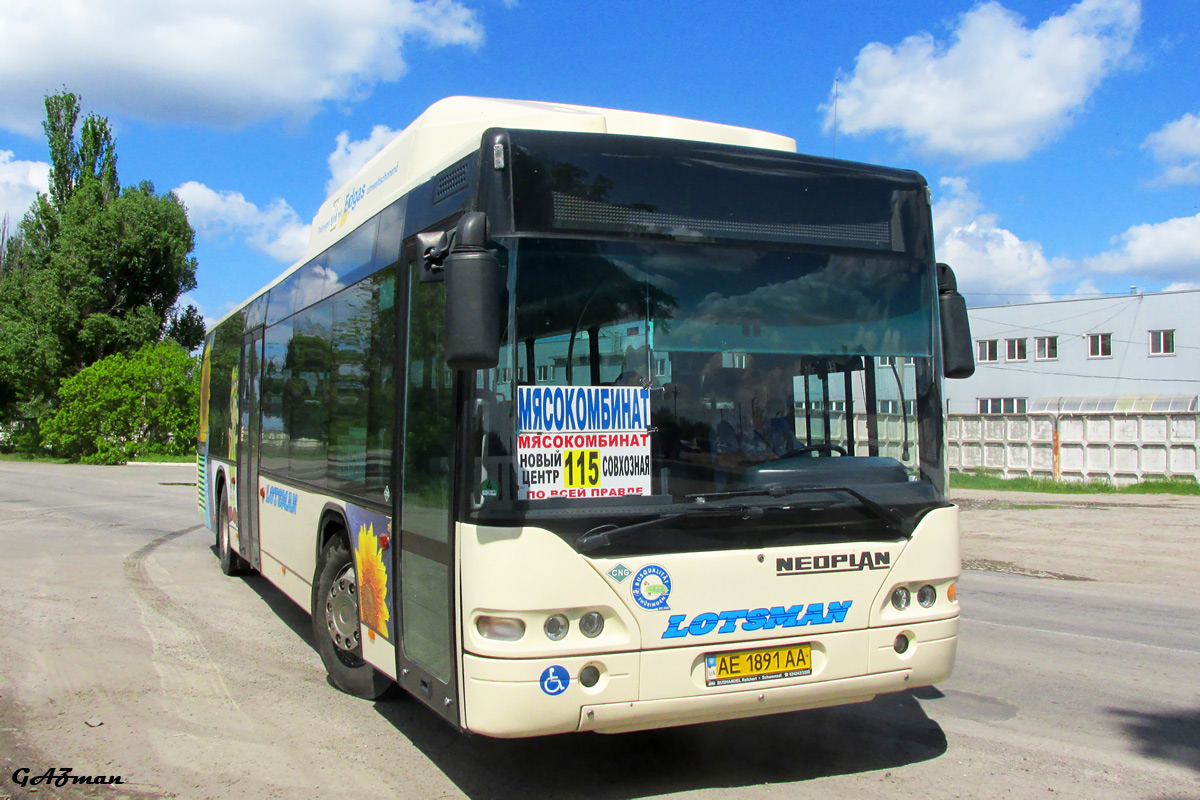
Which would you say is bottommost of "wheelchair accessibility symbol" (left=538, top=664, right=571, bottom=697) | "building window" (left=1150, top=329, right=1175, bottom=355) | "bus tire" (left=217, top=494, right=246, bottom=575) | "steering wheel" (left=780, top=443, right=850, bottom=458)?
"bus tire" (left=217, top=494, right=246, bottom=575)

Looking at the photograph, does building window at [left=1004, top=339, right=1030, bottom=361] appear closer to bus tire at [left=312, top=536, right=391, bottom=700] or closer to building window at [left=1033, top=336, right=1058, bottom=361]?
building window at [left=1033, top=336, right=1058, bottom=361]

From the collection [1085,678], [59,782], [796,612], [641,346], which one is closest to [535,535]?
[641,346]

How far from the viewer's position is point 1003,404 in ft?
154

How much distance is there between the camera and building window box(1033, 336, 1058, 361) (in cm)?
4572

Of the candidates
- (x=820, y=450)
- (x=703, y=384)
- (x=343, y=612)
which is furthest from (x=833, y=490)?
(x=343, y=612)

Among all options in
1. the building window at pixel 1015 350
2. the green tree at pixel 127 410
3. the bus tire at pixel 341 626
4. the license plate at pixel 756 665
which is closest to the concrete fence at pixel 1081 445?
the building window at pixel 1015 350

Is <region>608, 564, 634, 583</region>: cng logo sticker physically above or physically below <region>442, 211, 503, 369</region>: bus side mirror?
below

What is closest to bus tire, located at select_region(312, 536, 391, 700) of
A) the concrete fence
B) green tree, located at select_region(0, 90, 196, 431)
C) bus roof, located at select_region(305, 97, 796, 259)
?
bus roof, located at select_region(305, 97, 796, 259)

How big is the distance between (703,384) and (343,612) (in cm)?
311

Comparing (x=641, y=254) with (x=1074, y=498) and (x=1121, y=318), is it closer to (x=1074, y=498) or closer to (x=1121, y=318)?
(x=1074, y=498)

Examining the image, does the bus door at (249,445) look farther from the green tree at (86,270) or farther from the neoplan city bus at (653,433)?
the green tree at (86,270)

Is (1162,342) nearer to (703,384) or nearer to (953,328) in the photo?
(953,328)

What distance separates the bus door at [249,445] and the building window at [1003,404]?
42.6 meters

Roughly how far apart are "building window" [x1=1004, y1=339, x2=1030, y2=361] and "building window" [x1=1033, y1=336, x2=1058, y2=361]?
0.44 m
